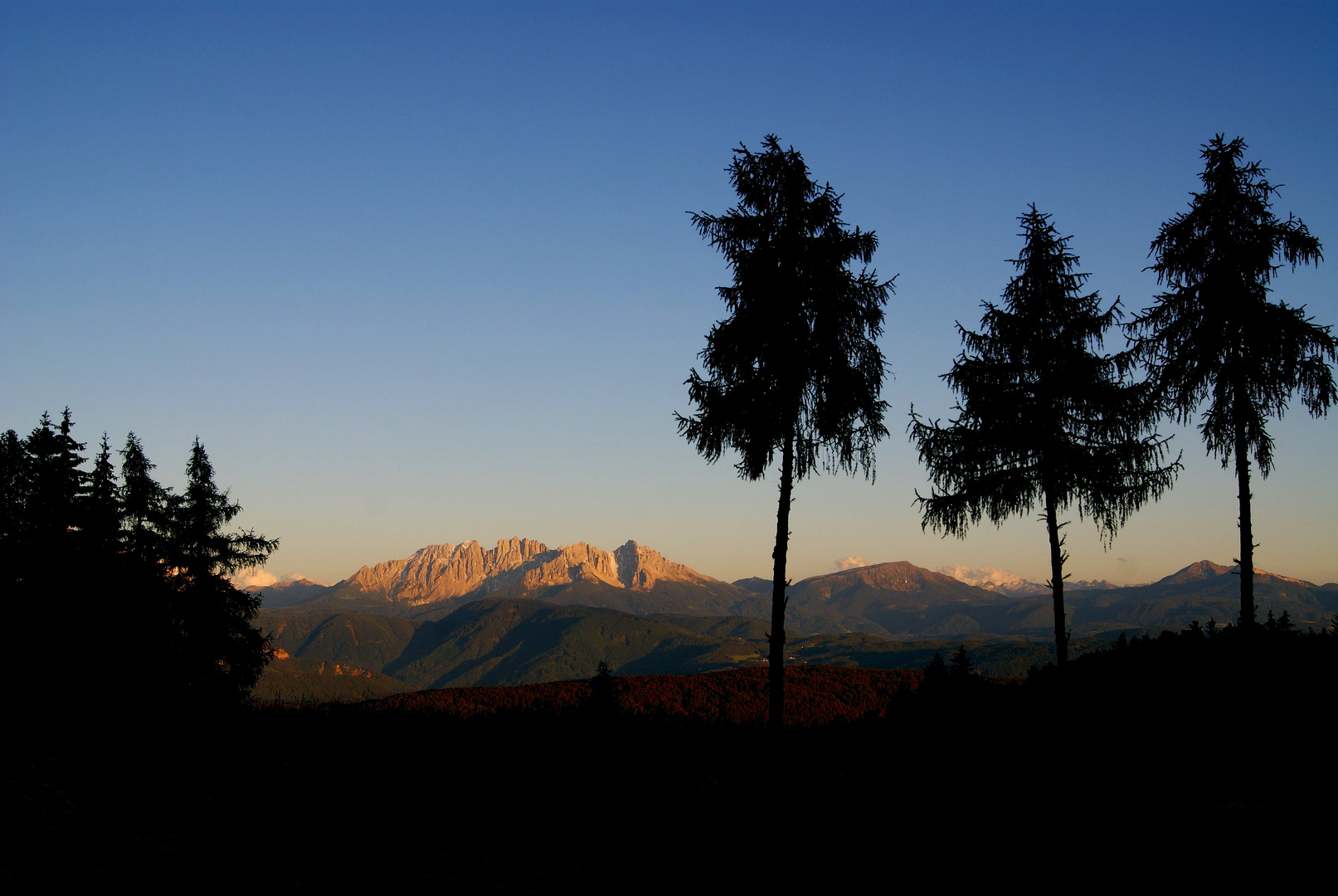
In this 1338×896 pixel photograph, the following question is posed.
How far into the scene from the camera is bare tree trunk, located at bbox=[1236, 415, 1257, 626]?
18.1m

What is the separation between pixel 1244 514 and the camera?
1878cm

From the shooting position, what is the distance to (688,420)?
1625cm

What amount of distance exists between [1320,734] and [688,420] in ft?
35.9

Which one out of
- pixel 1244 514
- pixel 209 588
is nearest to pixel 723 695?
pixel 1244 514

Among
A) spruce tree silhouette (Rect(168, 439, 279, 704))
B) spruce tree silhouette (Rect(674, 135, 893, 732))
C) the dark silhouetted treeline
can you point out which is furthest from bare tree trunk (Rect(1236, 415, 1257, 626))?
spruce tree silhouette (Rect(168, 439, 279, 704))

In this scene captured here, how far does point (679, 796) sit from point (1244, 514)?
16.7 m

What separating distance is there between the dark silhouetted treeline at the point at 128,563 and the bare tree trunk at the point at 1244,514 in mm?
24907

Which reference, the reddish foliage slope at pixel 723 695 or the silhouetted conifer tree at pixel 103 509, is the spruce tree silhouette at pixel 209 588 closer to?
the silhouetted conifer tree at pixel 103 509

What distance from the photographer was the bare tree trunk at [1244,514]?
18.1m

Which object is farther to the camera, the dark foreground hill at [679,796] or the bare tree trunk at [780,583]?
the bare tree trunk at [780,583]

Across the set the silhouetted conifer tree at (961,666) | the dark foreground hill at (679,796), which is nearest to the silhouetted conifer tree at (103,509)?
the dark foreground hill at (679,796)

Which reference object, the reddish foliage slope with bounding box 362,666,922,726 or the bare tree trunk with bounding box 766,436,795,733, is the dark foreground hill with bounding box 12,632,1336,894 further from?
the reddish foliage slope with bounding box 362,666,922,726

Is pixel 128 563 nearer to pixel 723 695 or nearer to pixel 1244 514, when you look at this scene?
pixel 723 695

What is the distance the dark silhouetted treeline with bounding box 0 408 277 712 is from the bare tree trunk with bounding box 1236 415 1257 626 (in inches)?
981
